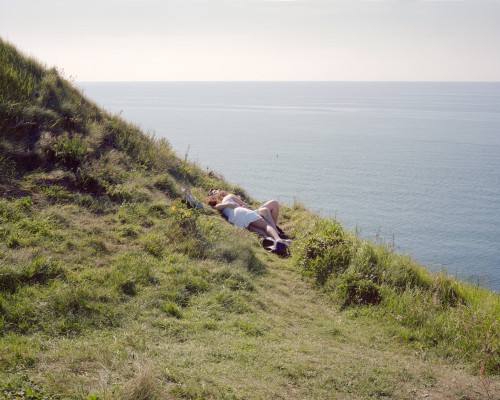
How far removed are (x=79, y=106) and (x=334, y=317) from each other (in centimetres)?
988

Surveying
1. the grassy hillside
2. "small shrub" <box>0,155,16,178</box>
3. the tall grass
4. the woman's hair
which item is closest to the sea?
the tall grass

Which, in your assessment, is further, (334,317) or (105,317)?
(334,317)

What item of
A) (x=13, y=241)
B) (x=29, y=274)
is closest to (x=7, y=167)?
(x=13, y=241)

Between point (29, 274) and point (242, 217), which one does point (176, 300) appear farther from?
point (242, 217)

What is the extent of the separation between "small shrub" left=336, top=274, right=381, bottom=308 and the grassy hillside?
0.09 feet

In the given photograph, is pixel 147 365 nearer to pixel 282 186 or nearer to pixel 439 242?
pixel 439 242

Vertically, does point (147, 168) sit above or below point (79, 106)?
below

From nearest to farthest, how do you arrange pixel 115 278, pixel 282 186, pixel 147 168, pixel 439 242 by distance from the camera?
pixel 115 278 → pixel 147 168 → pixel 439 242 → pixel 282 186

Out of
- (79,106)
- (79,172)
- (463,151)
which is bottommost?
(79,172)

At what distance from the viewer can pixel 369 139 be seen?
6162 cm

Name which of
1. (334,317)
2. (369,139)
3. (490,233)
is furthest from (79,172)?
(369,139)

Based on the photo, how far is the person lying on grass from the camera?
10.6 meters

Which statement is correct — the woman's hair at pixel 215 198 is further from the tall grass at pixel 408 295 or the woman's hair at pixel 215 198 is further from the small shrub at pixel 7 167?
the small shrub at pixel 7 167

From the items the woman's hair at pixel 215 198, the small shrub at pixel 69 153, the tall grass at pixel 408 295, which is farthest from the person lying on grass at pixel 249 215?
the small shrub at pixel 69 153
